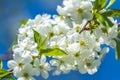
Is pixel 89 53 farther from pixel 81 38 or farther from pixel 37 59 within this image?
pixel 37 59

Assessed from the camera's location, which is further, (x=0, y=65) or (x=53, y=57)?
(x=0, y=65)

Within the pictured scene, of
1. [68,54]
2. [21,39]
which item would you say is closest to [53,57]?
[68,54]

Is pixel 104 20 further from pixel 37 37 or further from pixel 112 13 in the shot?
pixel 37 37

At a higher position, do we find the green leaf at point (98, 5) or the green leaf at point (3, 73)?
the green leaf at point (98, 5)

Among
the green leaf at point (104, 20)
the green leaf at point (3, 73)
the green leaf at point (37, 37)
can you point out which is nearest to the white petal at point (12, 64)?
the green leaf at point (3, 73)

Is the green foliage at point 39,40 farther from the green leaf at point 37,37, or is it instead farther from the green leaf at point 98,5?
the green leaf at point 98,5

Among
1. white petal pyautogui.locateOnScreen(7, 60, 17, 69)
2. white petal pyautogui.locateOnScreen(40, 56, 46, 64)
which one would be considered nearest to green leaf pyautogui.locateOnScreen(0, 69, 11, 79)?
white petal pyautogui.locateOnScreen(7, 60, 17, 69)

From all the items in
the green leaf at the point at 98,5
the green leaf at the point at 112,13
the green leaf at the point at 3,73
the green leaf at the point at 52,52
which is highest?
the green leaf at the point at 98,5

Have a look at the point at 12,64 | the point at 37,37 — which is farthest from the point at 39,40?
the point at 12,64

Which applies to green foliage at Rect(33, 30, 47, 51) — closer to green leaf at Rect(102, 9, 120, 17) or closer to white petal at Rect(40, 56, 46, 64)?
white petal at Rect(40, 56, 46, 64)
